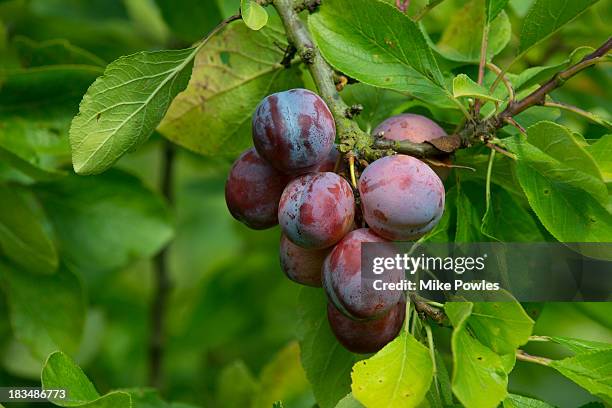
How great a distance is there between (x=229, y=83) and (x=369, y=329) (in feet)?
1.60

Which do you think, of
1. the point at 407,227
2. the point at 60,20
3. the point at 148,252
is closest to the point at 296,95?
the point at 407,227

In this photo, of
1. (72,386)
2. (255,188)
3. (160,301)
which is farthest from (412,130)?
(160,301)

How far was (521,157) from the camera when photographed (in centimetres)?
105

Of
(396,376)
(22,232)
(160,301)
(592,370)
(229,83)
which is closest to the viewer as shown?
(396,376)

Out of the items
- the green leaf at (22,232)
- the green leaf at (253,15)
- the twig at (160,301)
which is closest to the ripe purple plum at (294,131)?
the green leaf at (253,15)

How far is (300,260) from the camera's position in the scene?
1.03 metres

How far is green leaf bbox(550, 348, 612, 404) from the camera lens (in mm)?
1002

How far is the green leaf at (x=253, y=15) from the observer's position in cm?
104

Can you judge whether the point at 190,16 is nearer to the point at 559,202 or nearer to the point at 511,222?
the point at 511,222

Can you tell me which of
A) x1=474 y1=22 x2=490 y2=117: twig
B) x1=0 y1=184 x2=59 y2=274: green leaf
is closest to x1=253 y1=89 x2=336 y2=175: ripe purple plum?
x1=474 y1=22 x2=490 y2=117: twig

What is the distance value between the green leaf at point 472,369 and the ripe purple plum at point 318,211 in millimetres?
156

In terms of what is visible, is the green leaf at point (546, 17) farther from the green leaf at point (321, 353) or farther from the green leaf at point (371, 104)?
the green leaf at point (321, 353)

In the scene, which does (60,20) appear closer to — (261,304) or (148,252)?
(148,252)

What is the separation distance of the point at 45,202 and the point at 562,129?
107 cm
